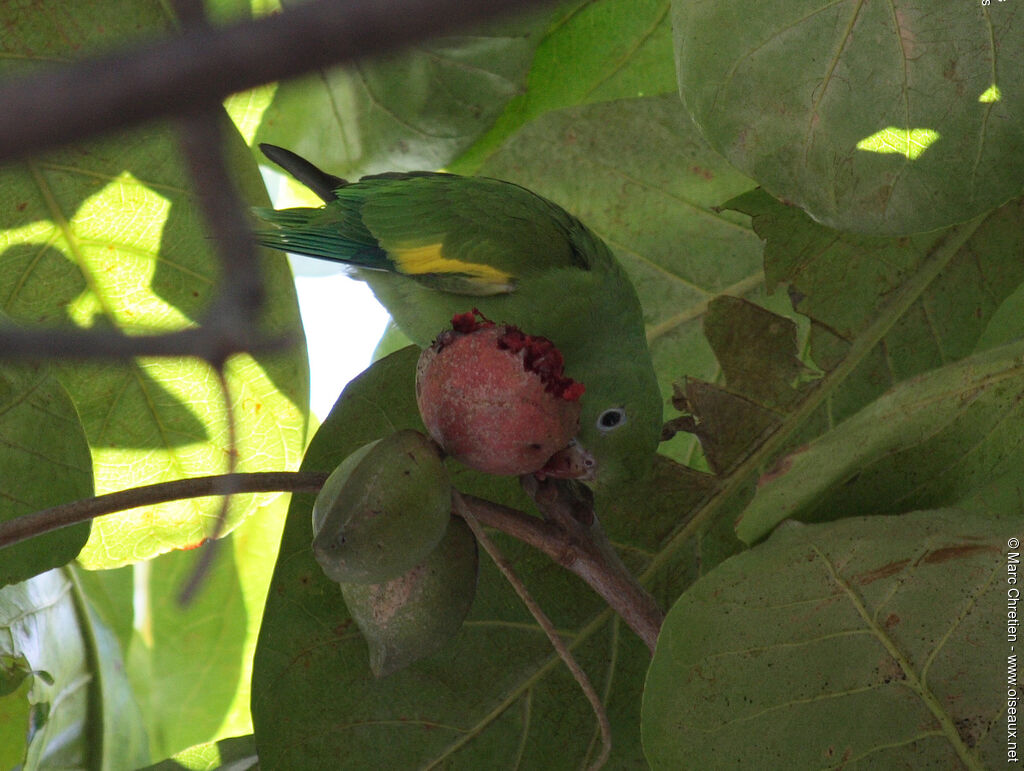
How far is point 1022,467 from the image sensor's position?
1.55 meters

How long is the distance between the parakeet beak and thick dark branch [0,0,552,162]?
1191 mm

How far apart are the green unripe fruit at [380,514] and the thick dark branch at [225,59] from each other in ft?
2.65

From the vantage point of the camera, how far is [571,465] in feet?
6.29

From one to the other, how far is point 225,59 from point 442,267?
2.18 m

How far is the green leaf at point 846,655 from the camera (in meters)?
1.48

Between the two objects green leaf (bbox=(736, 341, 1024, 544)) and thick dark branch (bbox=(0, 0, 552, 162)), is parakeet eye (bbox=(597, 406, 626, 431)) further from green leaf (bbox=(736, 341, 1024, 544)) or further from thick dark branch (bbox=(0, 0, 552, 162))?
thick dark branch (bbox=(0, 0, 552, 162))

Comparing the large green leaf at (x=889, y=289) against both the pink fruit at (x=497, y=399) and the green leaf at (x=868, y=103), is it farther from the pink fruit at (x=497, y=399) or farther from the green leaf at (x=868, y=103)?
the pink fruit at (x=497, y=399)

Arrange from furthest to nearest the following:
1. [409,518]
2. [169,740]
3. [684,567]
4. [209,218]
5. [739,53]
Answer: [169,740], [684,567], [739,53], [409,518], [209,218]

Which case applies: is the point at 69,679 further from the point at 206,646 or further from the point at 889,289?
the point at 889,289

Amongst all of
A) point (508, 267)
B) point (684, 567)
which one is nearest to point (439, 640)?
point (684, 567)

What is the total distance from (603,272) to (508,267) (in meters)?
0.24

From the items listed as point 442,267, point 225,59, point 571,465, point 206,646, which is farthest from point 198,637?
point 225,59

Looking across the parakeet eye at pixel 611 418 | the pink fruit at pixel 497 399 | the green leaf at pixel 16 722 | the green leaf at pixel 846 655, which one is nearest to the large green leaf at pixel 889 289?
the parakeet eye at pixel 611 418

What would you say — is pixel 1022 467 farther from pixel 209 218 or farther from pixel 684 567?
pixel 209 218
